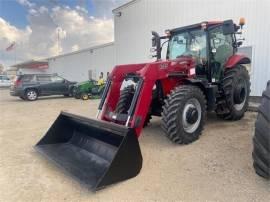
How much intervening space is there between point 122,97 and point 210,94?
1.83m

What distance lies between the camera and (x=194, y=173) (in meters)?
3.39

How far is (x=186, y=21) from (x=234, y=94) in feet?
18.8

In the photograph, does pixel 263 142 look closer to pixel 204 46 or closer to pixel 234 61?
pixel 204 46

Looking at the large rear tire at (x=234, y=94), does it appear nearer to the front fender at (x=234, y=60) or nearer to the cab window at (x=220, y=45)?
the front fender at (x=234, y=60)

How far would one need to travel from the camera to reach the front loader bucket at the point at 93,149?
3027mm

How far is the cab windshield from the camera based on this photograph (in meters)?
5.37

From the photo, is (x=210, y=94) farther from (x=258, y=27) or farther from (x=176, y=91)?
(x=258, y=27)

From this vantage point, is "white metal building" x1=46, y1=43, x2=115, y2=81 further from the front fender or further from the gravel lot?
the gravel lot

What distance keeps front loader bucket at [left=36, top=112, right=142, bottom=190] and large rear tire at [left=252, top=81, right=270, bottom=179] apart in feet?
4.73

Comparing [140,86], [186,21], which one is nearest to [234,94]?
[140,86]

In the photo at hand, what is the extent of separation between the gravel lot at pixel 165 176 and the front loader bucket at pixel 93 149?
161 millimetres

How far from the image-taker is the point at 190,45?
5.51 metres

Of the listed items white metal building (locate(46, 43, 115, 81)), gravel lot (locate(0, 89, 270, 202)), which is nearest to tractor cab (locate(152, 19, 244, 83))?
gravel lot (locate(0, 89, 270, 202))

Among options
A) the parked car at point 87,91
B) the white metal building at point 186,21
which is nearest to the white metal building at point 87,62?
the white metal building at point 186,21
